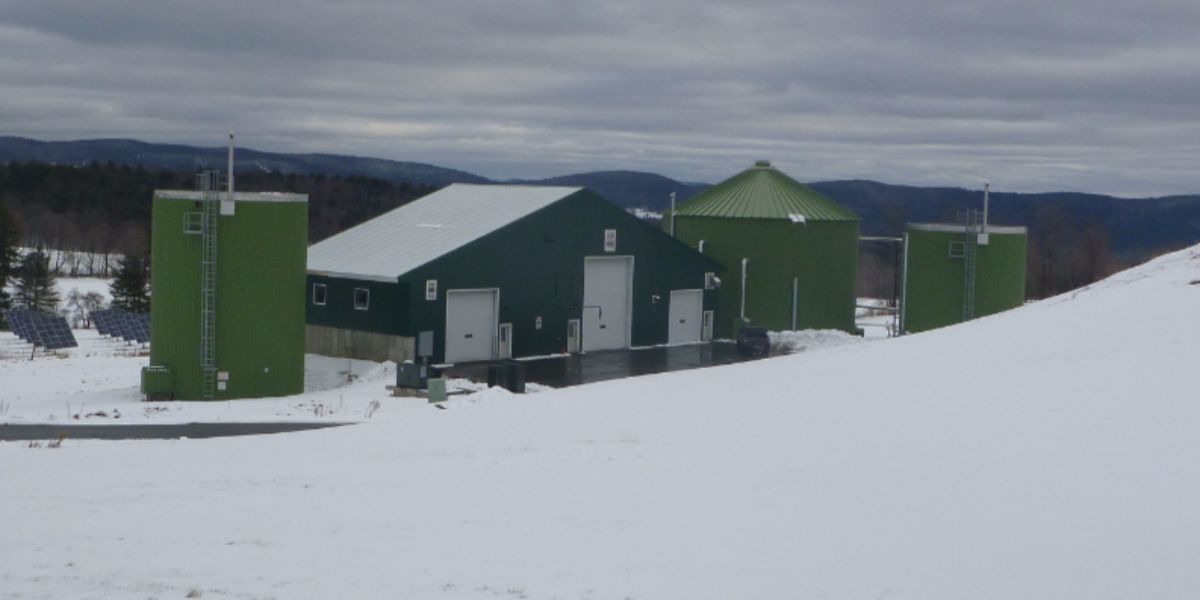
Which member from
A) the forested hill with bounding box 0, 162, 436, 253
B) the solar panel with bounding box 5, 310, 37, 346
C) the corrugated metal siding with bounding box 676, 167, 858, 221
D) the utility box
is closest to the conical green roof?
the corrugated metal siding with bounding box 676, 167, 858, 221

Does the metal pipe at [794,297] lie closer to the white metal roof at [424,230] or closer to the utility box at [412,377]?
the white metal roof at [424,230]

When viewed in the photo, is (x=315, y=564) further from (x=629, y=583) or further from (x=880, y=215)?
(x=880, y=215)

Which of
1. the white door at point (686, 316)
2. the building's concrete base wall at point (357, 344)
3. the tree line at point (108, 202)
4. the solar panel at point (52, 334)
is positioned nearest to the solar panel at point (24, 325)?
the solar panel at point (52, 334)

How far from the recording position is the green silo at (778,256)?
4938 cm

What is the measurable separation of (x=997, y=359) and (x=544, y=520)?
15.0 m

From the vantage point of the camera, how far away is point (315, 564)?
475 inches

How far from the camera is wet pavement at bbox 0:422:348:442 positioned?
23141mm

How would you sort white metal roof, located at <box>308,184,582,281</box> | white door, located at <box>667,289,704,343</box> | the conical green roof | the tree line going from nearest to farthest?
white metal roof, located at <box>308,184,582,281</box> < white door, located at <box>667,289,704,343</box> < the conical green roof < the tree line

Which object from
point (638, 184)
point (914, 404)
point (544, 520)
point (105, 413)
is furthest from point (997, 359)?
point (638, 184)

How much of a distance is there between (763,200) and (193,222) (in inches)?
997

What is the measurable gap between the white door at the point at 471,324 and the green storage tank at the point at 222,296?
5.70 metres

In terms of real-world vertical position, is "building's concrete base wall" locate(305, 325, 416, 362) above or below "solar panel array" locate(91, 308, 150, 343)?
above

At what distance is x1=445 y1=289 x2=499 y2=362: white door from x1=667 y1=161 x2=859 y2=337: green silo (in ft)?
40.9

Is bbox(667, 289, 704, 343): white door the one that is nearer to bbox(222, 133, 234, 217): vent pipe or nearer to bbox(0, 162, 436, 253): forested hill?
bbox(222, 133, 234, 217): vent pipe
